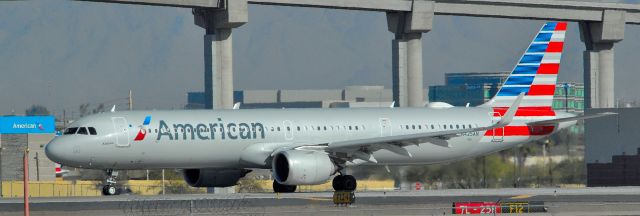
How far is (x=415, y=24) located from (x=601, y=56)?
14495 mm

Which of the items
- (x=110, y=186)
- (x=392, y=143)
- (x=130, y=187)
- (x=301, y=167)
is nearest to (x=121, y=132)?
(x=110, y=186)

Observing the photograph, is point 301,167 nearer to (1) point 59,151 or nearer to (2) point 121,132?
(2) point 121,132

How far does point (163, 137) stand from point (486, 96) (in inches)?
4515

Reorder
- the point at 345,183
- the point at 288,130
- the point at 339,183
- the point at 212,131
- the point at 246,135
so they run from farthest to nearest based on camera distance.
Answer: the point at 288,130, the point at 339,183, the point at 345,183, the point at 246,135, the point at 212,131

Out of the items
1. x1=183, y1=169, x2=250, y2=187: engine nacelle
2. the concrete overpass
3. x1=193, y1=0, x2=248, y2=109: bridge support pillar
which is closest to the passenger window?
x1=183, y1=169, x2=250, y2=187: engine nacelle

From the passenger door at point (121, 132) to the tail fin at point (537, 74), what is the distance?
16134mm

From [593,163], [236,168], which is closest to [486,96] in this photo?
[593,163]

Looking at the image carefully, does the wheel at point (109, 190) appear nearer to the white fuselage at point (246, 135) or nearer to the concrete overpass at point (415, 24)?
the white fuselage at point (246, 135)

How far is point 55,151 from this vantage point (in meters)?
46.5

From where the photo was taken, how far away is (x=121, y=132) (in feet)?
155

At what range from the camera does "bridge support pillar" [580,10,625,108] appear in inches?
3140

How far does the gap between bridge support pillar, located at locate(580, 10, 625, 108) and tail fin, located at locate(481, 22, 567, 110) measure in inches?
882

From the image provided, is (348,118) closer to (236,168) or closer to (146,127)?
(236,168)

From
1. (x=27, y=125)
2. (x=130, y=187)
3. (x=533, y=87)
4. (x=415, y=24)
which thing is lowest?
(x=130, y=187)
